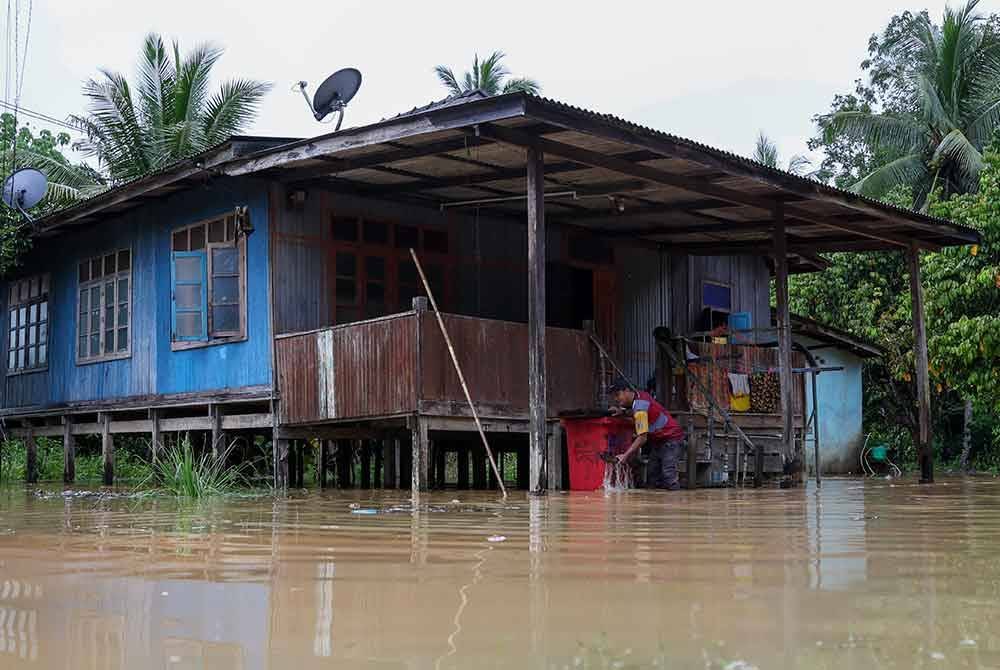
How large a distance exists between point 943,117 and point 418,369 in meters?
19.8

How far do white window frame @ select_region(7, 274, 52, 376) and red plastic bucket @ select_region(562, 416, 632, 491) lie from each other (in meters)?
9.07

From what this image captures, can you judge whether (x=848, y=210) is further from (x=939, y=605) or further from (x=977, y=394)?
(x=939, y=605)

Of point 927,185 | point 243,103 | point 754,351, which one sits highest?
point 243,103

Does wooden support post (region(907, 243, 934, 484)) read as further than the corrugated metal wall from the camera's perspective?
No

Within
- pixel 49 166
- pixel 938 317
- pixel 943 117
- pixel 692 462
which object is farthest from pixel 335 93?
A: pixel 943 117

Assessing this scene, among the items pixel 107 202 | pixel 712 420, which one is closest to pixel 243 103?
pixel 107 202

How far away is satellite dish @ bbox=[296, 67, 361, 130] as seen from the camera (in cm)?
1356

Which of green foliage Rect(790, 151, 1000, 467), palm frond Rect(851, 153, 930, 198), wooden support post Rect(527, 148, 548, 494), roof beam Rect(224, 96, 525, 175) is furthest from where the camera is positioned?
palm frond Rect(851, 153, 930, 198)

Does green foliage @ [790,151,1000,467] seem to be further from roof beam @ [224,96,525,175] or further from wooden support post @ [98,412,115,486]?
wooden support post @ [98,412,115,486]

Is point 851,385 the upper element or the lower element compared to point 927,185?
lower

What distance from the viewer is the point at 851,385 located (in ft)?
81.8

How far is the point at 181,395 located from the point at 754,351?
7.40 meters

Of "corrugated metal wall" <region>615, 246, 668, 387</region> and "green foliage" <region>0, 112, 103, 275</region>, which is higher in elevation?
"green foliage" <region>0, 112, 103, 275</region>

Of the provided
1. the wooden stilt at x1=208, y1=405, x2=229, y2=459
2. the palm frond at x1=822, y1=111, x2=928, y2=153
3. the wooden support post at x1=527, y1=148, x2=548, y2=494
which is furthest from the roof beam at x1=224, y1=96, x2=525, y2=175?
the palm frond at x1=822, y1=111, x2=928, y2=153
